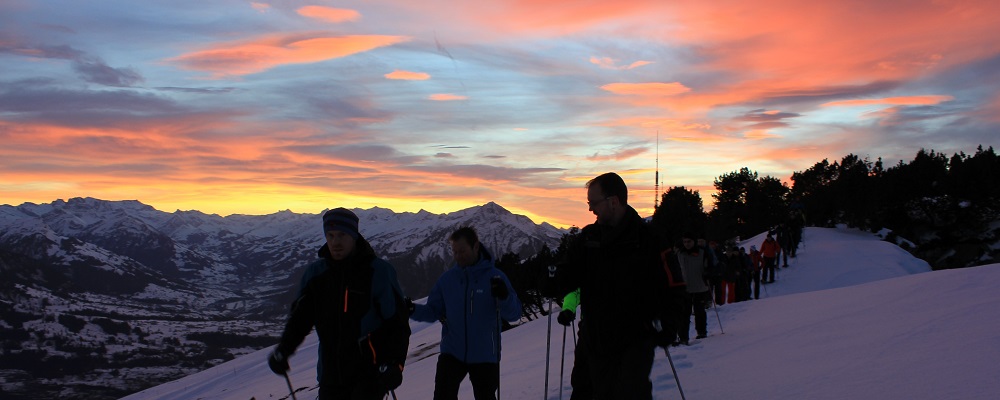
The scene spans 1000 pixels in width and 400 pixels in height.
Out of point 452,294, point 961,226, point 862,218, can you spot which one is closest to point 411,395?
point 452,294

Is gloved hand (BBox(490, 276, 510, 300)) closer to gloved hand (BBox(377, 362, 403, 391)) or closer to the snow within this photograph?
gloved hand (BBox(377, 362, 403, 391))

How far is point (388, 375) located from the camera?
5074 mm

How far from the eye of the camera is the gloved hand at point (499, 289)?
6.62m

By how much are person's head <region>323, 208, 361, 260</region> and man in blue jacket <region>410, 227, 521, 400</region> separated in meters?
1.57

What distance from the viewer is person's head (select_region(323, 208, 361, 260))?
5145mm

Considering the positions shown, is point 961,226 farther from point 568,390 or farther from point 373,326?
point 373,326

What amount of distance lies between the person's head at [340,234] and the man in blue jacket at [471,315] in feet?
5.14

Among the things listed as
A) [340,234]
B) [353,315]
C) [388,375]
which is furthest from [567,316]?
[340,234]

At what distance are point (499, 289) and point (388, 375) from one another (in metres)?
1.78

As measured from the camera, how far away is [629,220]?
5.20m

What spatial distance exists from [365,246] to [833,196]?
76913 mm

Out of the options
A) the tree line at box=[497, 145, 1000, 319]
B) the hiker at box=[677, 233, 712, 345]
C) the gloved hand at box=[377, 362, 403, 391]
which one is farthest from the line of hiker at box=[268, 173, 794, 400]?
the tree line at box=[497, 145, 1000, 319]

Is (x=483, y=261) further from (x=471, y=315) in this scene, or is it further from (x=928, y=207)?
(x=928, y=207)

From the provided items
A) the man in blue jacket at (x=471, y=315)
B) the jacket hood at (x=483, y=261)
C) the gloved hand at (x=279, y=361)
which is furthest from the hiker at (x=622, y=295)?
the gloved hand at (x=279, y=361)
